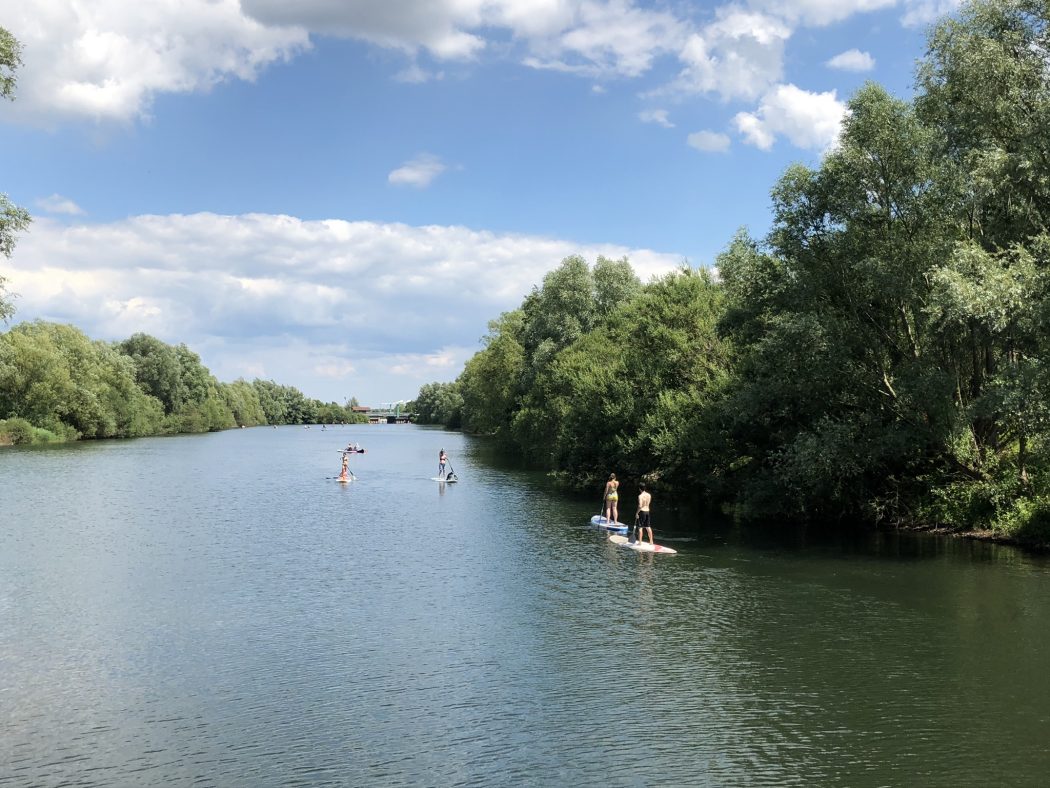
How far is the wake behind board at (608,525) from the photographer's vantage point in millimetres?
33750

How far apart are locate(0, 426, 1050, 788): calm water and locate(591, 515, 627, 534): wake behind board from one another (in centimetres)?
213

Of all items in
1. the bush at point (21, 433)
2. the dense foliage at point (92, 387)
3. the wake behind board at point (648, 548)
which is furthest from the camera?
the dense foliage at point (92, 387)

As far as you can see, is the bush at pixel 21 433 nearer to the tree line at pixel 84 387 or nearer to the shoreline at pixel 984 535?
the tree line at pixel 84 387

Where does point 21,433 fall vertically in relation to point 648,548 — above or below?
above

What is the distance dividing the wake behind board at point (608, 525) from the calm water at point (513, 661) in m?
2.13

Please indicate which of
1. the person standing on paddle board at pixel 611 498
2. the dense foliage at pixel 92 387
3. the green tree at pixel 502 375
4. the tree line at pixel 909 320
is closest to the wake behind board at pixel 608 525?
the person standing on paddle board at pixel 611 498

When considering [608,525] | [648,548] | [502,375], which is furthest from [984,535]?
[502,375]

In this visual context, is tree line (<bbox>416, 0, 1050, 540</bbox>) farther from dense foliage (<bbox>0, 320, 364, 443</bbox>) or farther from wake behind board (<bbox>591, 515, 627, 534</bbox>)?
dense foliage (<bbox>0, 320, 364, 443</bbox>)

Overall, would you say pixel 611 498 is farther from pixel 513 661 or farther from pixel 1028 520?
pixel 513 661

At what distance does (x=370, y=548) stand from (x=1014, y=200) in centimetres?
2377

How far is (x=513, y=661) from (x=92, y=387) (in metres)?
98.4

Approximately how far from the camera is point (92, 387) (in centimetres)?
10006

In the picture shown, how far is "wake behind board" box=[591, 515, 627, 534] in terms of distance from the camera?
3375 cm

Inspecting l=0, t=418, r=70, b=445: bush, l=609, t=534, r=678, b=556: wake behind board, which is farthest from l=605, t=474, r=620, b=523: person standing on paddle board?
l=0, t=418, r=70, b=445: bush
